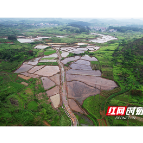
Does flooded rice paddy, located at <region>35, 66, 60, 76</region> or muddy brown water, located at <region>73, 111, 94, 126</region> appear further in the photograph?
flooded rice paddy, located at <region>35, 66, 60, 76</region>

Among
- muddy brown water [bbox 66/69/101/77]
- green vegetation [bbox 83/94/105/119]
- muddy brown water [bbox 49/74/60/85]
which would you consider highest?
muddy brown water [bbox 66/69/101/77]

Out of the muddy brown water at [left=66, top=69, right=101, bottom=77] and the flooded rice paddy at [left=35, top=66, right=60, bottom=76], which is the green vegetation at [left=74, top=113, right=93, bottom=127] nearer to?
the muddy brown water at [left=66, top=69, right=101, bottom=77]

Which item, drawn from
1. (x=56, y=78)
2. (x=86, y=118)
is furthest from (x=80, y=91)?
(x=56, y=78)

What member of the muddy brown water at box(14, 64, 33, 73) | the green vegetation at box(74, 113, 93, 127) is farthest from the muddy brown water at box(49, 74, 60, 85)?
the green vegetation at box(74, 113, 93, 127)

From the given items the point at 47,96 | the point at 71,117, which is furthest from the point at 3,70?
the point at 71,117

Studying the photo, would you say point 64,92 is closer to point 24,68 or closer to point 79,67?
point 79,67

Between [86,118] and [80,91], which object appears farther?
[80,91]

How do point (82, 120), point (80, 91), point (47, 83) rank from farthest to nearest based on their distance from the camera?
point (47, 83), point (80, 91), point (82, 120)

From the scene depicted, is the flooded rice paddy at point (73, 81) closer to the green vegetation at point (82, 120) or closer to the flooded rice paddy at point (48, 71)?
the flooded rice paddy at point (48, 71)

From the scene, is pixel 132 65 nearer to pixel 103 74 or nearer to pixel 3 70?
pixel 103 74

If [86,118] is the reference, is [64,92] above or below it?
above

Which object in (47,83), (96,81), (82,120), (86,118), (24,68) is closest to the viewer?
(82,120)
